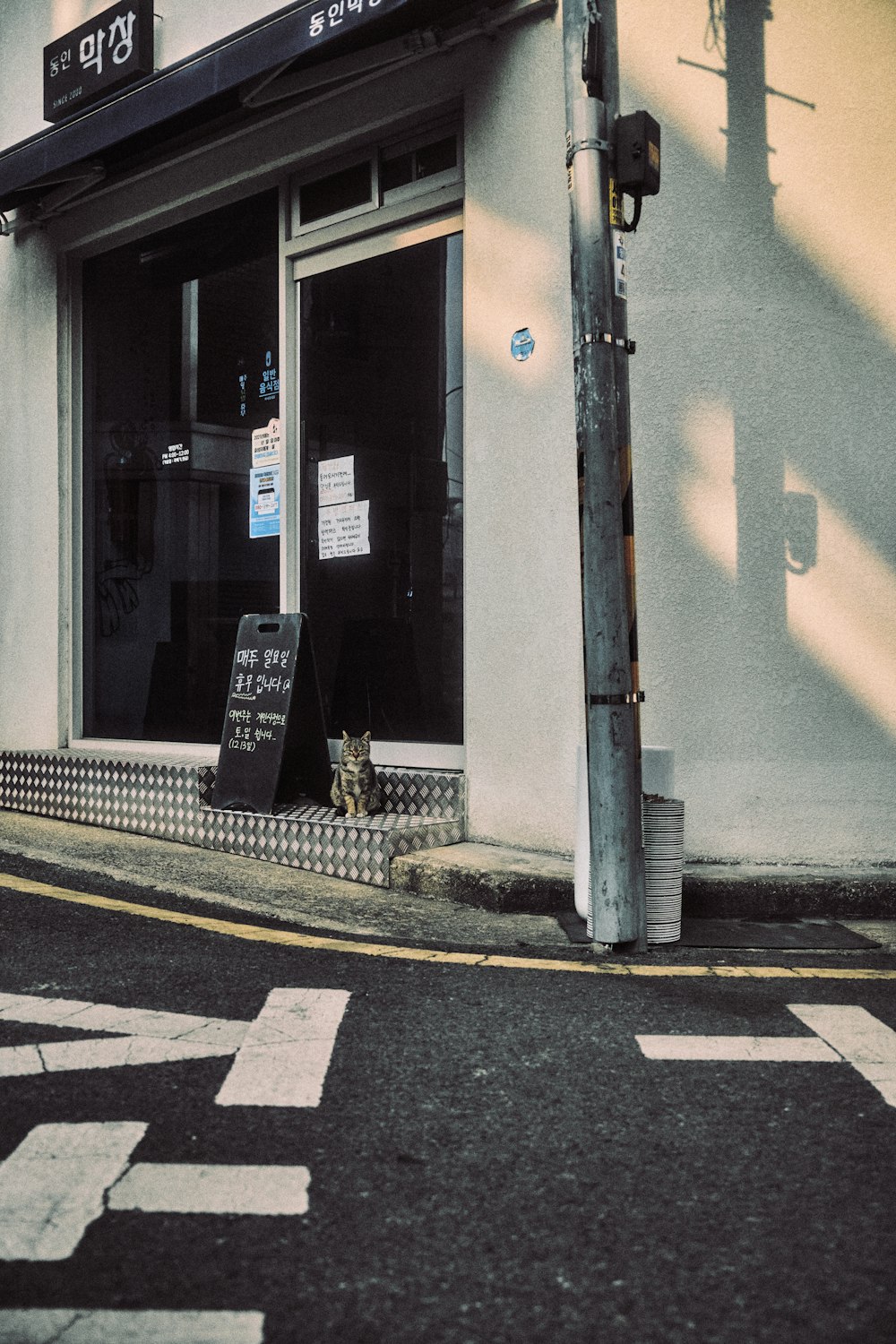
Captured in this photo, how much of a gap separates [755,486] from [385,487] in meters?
2.43

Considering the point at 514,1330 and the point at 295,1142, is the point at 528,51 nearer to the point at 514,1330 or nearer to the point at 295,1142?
the point at 295,1142

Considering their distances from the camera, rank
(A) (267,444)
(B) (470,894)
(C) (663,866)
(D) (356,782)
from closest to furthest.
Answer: (C) (663,866) → (B) (470,894) → (D) (356,782) → (A) (267,444)

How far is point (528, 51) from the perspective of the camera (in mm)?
6086

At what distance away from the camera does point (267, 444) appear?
26.0 feet

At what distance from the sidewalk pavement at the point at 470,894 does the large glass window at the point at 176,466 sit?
97.6 inches

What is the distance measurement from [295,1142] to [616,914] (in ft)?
7.34

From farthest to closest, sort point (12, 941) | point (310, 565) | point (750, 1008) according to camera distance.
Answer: point (310, 565), point (12, 941), point (750, 1008)

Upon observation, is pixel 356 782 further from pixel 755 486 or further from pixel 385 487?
pixel 755 486

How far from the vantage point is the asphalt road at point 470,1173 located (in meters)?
2.01

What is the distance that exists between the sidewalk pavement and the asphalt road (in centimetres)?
99

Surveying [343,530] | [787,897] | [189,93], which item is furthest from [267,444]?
[787,897]

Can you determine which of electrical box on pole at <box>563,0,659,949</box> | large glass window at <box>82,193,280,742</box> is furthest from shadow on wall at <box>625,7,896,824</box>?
large glass window at <box>82,193,280,742</box>

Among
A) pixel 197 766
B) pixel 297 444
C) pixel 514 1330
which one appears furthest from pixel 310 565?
pixel 514 1330

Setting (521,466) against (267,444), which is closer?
(521,466)
